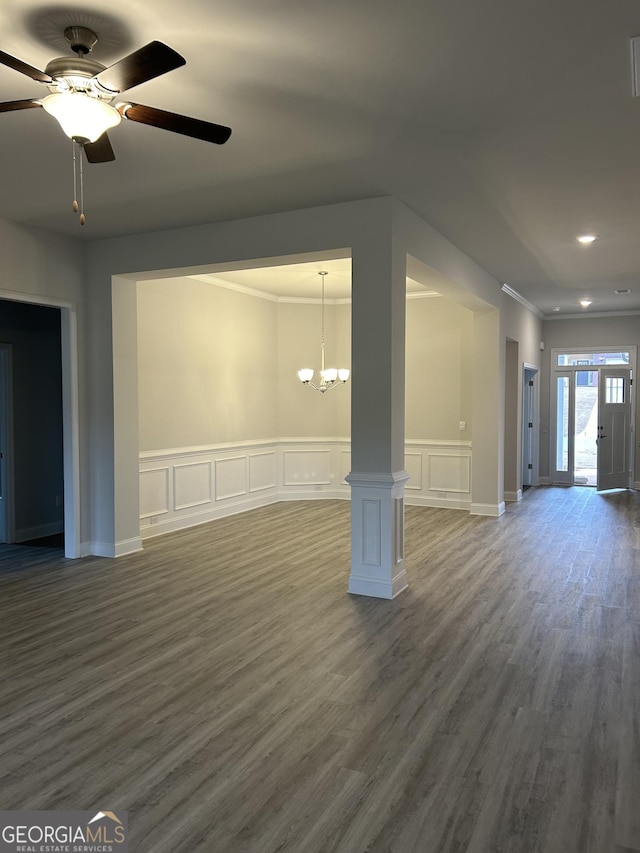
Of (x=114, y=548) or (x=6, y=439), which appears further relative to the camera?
(x=6, y=439)

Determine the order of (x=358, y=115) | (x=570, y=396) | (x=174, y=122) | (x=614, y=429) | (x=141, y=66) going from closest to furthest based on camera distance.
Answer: (x=141, y=66)
(x=174, y=122)
(x=358, y=115)
(x=614, y=429)
(x=570, y=396)

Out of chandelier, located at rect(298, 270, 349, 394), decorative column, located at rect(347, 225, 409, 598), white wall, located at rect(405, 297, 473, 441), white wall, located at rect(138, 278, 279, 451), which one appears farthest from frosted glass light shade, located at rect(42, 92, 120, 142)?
white wall, located at rect(405, 297, 473, 441)

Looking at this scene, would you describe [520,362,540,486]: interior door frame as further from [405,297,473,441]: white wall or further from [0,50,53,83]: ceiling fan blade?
[0,50,53,83]: ceiling fan blade

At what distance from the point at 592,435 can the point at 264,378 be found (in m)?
6.20

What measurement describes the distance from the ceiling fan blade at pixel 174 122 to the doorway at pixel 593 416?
9513 mm

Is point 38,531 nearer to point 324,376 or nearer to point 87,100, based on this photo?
point 324,376

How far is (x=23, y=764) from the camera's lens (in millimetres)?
2539

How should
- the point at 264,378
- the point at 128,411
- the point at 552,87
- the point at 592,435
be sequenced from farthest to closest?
1. the point at 592,435
2. the point at 264,378
3. the point at 128,411
4. the point at 552,87

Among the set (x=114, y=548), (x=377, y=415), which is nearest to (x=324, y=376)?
(x=114, y=548)

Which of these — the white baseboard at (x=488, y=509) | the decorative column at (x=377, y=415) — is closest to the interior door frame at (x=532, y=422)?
the white baseboard at (x=488, y=509)

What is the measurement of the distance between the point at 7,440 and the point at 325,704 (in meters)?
5.08

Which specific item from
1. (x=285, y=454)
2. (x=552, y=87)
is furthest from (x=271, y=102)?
(x=285, y=454)

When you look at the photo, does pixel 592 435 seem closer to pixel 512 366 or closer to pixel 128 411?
pixel 512 366

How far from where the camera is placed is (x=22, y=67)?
228 cm
